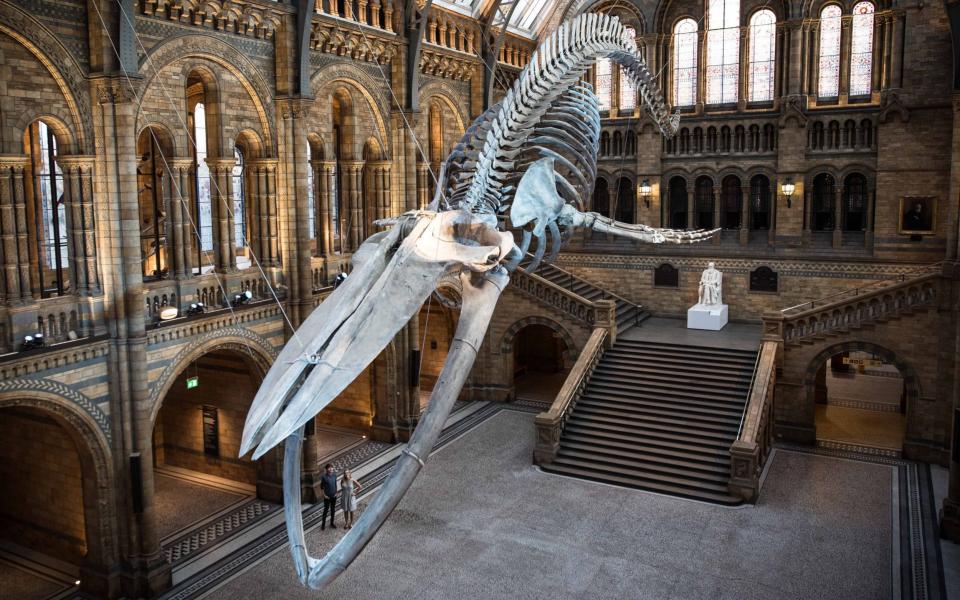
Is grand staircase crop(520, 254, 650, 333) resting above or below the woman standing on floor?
above

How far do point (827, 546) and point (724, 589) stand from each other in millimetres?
2802

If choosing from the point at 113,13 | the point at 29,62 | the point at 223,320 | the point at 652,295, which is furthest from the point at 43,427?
the point at 652,295

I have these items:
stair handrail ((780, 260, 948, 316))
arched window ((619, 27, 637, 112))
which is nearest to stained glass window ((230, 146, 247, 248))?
arched window ((619, 27, 637, 112))

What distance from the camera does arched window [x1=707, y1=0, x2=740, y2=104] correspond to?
2527cm

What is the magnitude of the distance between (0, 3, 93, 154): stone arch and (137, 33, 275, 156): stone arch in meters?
1.06

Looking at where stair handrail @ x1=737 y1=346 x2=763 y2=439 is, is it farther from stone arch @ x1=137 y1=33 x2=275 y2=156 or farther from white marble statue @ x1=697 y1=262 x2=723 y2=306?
stone arch @ x1=137 y1=33 x2=275 y2=156

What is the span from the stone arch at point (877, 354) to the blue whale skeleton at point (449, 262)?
32.5 feet

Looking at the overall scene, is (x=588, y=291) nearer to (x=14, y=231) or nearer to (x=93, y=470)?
(x=93, y=470)

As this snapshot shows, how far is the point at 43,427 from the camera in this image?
15.1 metres

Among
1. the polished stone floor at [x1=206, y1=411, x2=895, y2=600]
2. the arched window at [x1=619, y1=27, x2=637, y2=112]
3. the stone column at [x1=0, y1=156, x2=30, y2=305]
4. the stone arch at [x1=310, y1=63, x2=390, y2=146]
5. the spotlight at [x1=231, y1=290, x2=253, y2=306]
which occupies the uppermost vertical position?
the arched window at [x1=619, y1=27, x2=637, y2=112]

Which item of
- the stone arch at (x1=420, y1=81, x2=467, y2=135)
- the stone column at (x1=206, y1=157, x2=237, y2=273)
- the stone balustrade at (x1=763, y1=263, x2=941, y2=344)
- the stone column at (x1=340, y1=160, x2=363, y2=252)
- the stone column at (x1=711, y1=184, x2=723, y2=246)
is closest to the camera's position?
the stone column at (x1=206, y1=157, x2=237, y2=273)

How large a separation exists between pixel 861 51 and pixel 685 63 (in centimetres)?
530

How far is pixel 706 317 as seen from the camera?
2416 cm

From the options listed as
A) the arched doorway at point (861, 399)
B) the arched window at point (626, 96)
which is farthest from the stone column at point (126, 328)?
the arched window at point (626, 96)
